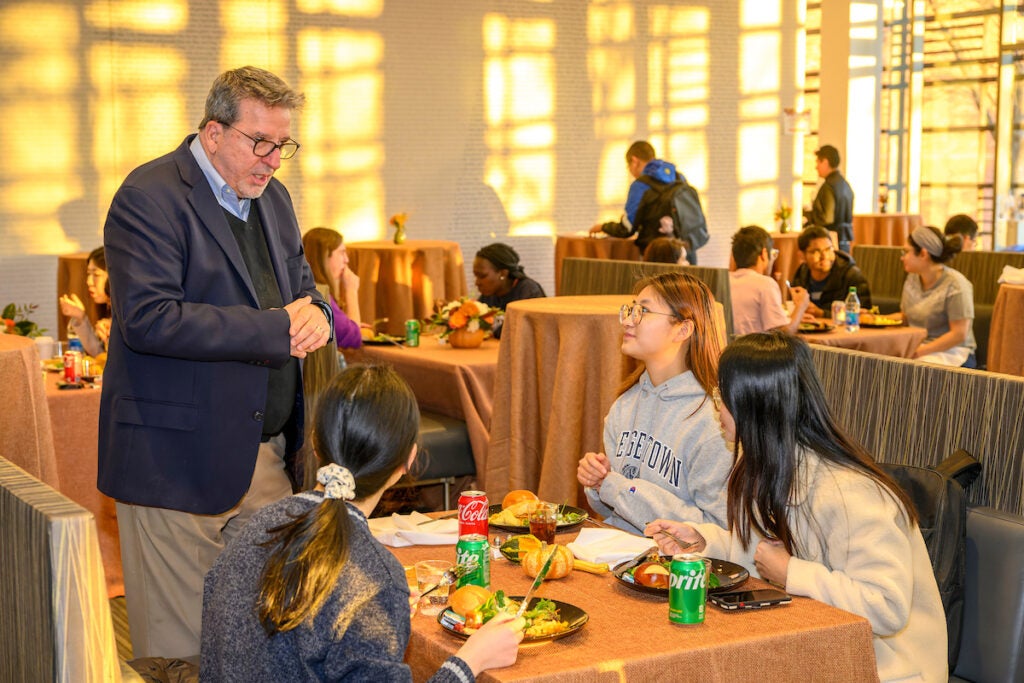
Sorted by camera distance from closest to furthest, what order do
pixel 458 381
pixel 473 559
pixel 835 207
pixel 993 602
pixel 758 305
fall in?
pixel 473 559 < pixel 993 602 < pixel 458 381 < pixel 758 305 < pixel 835 207

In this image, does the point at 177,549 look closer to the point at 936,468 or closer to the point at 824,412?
the point at 824,412

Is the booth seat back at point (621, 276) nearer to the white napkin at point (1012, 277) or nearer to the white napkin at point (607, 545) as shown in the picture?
the white napkin at point (1012, 277)

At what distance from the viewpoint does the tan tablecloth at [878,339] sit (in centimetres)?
610

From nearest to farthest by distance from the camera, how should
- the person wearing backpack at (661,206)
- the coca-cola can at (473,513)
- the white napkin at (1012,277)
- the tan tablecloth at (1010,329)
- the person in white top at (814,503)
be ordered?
1. the person in white top at (814,503)
2. the coca-cola can at (473,513)
3. the tan tablecloth at (1010,329)
4. the white napkin at (1012,277)
5. the person wearing backpack at (661,206)

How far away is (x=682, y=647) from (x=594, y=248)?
805cm

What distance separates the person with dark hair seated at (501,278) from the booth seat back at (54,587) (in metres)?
4.41

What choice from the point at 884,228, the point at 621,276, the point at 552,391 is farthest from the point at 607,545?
the point at 884,228

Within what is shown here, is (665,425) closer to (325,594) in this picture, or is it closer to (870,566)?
(870,566)

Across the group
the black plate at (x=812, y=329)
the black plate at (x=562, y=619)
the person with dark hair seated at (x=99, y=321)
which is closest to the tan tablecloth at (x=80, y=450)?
the person with dark hair seated at (x=99, y=321)

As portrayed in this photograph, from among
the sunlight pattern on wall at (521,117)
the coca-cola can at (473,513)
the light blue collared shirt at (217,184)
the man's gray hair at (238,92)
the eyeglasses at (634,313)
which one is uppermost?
the sunlight pattern on wall at (521,117)

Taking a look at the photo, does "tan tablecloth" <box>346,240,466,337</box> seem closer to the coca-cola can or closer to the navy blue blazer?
the navy blue blazer

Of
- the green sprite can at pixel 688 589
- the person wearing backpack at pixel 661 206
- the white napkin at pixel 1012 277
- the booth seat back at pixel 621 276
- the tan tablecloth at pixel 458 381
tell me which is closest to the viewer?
the green sprite can at pixel 688 589

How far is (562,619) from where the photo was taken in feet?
6.79

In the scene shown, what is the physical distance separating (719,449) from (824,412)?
0.65 m
